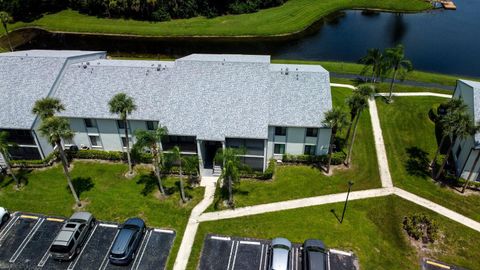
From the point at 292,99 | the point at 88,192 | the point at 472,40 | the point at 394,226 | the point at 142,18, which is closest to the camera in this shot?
the point at 394,226

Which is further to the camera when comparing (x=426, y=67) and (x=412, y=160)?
(x=426, y=67)

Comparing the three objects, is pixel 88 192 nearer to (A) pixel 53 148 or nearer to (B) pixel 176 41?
(A) pixel 53 148

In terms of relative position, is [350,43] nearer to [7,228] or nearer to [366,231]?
[366,231]

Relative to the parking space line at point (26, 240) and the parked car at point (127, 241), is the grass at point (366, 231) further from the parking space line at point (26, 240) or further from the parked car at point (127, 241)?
the parking space line at point (26, 240)

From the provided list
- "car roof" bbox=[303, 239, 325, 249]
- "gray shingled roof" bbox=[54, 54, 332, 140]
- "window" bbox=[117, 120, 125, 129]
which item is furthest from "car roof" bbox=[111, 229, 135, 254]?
"car roof" bbox=[303, 239, 325, 249]

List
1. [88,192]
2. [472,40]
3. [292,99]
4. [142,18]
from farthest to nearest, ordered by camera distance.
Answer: [142,18]
[472,40]
[292,99]
[88,192]

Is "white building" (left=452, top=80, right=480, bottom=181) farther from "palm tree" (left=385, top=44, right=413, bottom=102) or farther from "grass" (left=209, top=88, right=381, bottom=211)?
"palm tree" (left=385, top=44, right=413, bottom=102)

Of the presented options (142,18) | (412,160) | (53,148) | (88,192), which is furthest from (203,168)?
(142,18)
